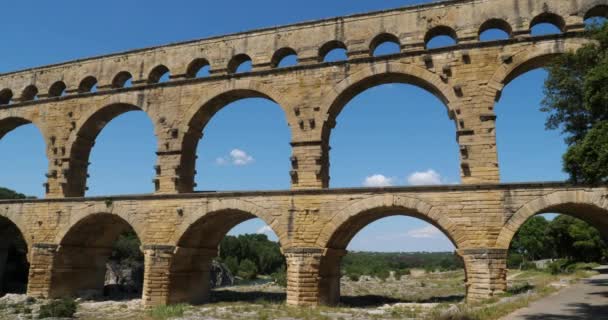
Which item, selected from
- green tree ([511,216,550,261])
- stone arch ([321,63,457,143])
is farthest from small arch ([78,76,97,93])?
green tree ([511,216,550,261])

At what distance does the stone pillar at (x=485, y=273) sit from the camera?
46.1 ft

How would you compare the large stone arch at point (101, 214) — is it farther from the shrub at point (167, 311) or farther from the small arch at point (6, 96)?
the small arch at point (6, 96)

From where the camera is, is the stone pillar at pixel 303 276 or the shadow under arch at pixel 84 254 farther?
the shadow under arch at pixel 84 254

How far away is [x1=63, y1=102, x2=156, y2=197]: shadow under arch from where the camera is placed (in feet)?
68.5

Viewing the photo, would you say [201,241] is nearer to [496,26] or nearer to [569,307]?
[569,307]

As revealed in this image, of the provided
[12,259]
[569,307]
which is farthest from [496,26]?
[12,259]

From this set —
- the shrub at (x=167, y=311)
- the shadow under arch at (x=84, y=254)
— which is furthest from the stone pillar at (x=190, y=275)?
the shadow under arch at (x=84, y=254)

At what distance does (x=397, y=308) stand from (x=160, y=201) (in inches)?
359

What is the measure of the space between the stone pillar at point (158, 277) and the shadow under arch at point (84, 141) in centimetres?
583

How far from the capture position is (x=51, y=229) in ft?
65.9

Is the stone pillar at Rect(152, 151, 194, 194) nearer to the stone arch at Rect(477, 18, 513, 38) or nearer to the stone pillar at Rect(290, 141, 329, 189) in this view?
the stone pillar at Rect(290, 141, 329, 189)

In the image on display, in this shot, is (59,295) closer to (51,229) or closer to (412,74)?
(51,229)

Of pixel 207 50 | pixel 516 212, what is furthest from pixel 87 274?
pixel 516 212

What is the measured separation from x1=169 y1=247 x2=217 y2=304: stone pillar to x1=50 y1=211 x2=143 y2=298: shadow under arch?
2.49m
